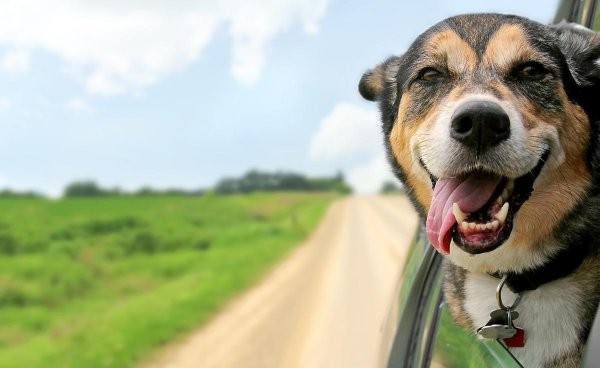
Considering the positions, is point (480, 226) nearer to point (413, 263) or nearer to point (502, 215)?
point (502, 215)

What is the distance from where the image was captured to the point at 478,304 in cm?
274

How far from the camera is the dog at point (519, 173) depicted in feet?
8.05

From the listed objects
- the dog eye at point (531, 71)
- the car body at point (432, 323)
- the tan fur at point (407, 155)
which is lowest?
the car body at point (432, 323)

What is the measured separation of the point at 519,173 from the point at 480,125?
0.23 m

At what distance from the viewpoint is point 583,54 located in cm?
287

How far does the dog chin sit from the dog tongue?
9 centimetres

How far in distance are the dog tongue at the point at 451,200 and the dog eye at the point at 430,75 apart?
1.87ft

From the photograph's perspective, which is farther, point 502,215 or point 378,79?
point 378,79

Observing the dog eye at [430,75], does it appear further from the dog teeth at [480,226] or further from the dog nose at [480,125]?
the dog teeth at [480,226]

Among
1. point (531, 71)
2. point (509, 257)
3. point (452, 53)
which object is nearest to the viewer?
point (509, 257)

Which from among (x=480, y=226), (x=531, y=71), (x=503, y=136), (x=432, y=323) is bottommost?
(x=432, y=323)

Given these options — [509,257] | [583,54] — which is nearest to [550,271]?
[509,257]

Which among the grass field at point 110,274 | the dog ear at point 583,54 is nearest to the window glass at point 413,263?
the dog ear at point 583,54

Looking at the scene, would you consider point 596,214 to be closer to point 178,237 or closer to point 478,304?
point 478,304
